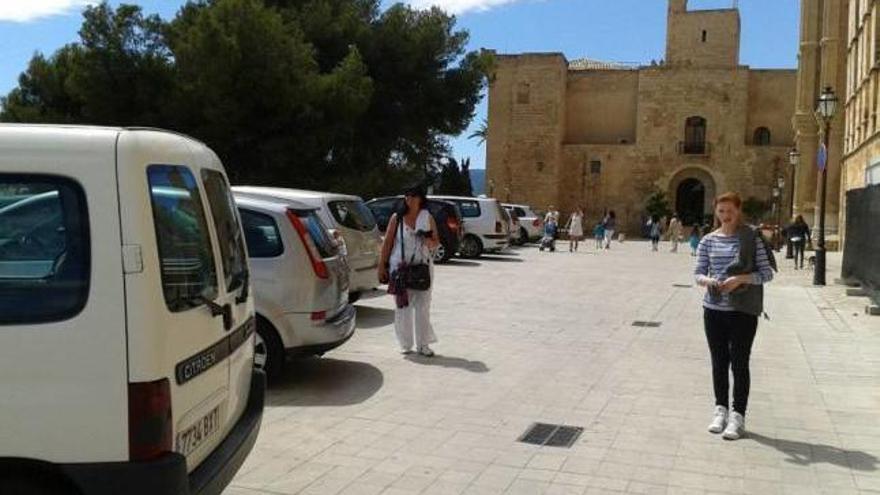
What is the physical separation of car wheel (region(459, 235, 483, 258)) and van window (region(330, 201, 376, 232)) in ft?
39.2

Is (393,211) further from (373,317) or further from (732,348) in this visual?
(732,348)

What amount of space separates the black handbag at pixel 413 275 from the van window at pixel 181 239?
16.2 feet

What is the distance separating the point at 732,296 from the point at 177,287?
4.09 m

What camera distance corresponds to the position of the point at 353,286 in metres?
11.2

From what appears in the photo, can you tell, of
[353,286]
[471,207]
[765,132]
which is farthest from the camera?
[765,132]

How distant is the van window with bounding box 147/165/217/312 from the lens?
3.27m

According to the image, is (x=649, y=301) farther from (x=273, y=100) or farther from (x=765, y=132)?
(x=765, y=132)

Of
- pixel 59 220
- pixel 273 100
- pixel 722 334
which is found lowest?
pixel 722 334

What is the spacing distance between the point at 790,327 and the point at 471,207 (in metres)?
14.0

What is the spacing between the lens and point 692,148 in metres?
59.5

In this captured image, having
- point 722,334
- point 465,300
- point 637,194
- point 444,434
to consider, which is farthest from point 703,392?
point 637,194

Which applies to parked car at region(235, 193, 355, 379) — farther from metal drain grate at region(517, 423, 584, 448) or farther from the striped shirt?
the striped shirt

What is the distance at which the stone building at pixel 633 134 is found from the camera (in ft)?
192

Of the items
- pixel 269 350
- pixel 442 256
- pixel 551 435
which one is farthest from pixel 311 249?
pixel 442 256
